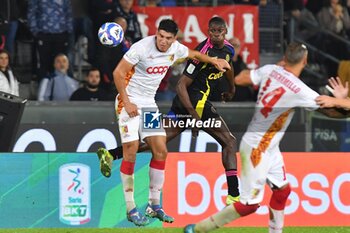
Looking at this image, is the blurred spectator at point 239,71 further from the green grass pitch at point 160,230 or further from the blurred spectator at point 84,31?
the green grass pitch at point 160,230

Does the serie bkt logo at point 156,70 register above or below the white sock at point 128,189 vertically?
above

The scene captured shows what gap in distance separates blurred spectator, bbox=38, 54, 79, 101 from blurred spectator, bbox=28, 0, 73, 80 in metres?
0.31

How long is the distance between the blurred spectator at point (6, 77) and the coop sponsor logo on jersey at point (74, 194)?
2187 mm

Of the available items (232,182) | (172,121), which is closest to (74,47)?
(172,121)

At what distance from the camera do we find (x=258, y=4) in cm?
2012

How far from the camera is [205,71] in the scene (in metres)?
15.6

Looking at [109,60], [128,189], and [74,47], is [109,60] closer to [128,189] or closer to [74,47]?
[74,47]

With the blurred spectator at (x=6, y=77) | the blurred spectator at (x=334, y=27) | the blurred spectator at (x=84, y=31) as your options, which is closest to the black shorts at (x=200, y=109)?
the blurred spectator at (x=6, y=77)

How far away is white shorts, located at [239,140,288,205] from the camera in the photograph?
1285cm

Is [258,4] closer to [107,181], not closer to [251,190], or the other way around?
[107,181]

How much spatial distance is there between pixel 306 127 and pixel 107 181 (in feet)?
11.3

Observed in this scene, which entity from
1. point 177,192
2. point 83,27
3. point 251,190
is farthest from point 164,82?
point 251,190

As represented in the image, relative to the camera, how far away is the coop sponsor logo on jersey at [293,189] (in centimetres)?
1614

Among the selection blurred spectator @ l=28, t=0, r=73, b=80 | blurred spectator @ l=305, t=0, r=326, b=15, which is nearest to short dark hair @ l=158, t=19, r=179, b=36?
blurred spectator @ l=28, t=0, r=73, b=80
